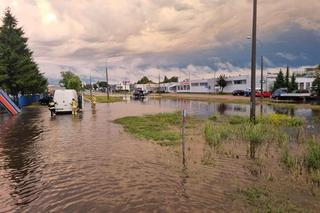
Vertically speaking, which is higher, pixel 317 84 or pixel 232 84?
pixel 317 84

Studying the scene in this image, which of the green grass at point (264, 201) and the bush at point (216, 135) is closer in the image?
the green grass at point (264, 201)

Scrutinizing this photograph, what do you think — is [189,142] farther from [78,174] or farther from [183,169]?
[78,174]

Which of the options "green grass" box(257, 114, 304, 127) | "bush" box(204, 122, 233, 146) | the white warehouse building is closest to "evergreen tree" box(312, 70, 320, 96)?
the white warehouse building

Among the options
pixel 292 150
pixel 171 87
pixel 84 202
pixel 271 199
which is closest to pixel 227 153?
pixel 292 150

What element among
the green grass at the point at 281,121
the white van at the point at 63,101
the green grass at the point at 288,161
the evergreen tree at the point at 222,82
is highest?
the evergreen tree at the point at 222,82

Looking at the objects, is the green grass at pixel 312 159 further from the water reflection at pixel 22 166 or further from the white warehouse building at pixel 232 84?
the white warehouse building at pixel 232 84

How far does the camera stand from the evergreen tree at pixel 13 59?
47188mm

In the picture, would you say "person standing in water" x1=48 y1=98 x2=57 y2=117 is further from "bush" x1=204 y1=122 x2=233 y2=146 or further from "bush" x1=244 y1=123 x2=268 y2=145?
"bush" x1=244 y1=123 x2=268 y2=145

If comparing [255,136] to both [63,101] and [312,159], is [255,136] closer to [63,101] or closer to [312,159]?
[312,159]

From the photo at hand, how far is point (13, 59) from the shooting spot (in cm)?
4744

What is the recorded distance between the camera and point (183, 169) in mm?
9555

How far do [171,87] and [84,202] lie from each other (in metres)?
160

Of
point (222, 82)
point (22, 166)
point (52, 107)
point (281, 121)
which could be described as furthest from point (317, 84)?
point (222, 82)

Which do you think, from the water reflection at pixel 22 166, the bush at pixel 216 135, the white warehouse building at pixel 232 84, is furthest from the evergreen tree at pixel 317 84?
the water reflection at pixel 22 166
